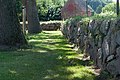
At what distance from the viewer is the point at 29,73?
8703 millimetres

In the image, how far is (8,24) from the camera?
14141mm

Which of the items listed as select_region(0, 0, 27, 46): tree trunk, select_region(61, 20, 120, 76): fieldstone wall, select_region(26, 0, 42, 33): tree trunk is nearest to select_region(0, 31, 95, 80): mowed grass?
select_region(61, 20, 120, 76): fieldstone wall

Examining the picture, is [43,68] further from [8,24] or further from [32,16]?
[32,16]

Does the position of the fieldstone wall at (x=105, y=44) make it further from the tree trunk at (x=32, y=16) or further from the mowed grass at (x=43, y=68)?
the tree trunk at (x=32, y=16)

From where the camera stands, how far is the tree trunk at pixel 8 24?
1410cm

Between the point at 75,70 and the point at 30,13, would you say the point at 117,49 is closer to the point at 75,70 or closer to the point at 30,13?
the point at 75,70

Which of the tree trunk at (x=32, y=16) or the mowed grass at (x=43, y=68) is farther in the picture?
the tree trunk at (x=32, y=16)

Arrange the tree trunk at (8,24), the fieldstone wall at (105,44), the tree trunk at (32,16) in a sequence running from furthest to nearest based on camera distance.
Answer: the tree trunk at (32,16)
the tree trunk at (8,24)
the fieldstone wall at (105,44)

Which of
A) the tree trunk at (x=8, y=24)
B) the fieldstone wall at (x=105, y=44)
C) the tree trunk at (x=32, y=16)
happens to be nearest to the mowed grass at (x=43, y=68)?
the fieldstone wall at (x=105, y=44)

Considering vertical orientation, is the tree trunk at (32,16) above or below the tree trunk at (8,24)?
below

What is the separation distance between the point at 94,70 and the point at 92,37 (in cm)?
154

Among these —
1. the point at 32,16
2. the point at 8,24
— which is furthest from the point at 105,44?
the point at 32,16

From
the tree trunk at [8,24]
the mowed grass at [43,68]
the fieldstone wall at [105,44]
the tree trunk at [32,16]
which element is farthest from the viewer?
the tree trunk at [32,16]

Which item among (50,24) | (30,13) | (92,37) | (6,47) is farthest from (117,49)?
(50,24)
